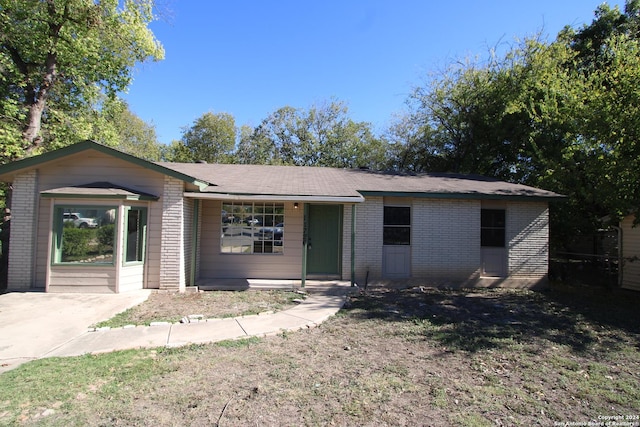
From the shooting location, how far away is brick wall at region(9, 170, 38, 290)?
8.13 m

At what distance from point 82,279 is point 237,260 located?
3.72m

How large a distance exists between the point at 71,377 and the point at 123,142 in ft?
96.4

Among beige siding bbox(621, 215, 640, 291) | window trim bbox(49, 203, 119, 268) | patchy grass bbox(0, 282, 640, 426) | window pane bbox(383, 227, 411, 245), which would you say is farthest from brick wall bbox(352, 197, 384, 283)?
beige siding bbox(621, 215, 640, 291)

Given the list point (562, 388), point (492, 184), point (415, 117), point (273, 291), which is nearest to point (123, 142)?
point (415, 117)

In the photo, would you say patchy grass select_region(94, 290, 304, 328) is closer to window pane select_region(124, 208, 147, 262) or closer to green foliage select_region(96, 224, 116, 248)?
window pane select_region(124, 208, 147, 262)

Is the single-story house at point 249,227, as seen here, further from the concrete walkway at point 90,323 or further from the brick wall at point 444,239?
the concrete walkway at point 90,323

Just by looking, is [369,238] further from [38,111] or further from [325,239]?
[38,111]

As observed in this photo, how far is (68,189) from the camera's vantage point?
26.0 feet

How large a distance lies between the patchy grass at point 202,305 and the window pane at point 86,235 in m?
1.51

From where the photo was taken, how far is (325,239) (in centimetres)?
1052

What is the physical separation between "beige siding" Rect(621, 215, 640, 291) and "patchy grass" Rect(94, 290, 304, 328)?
35.7 feet

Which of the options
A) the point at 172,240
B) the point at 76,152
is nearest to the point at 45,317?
the point at 172,240

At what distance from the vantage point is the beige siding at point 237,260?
10.2 metres

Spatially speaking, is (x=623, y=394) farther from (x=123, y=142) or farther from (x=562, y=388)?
(x=123, y=142)
